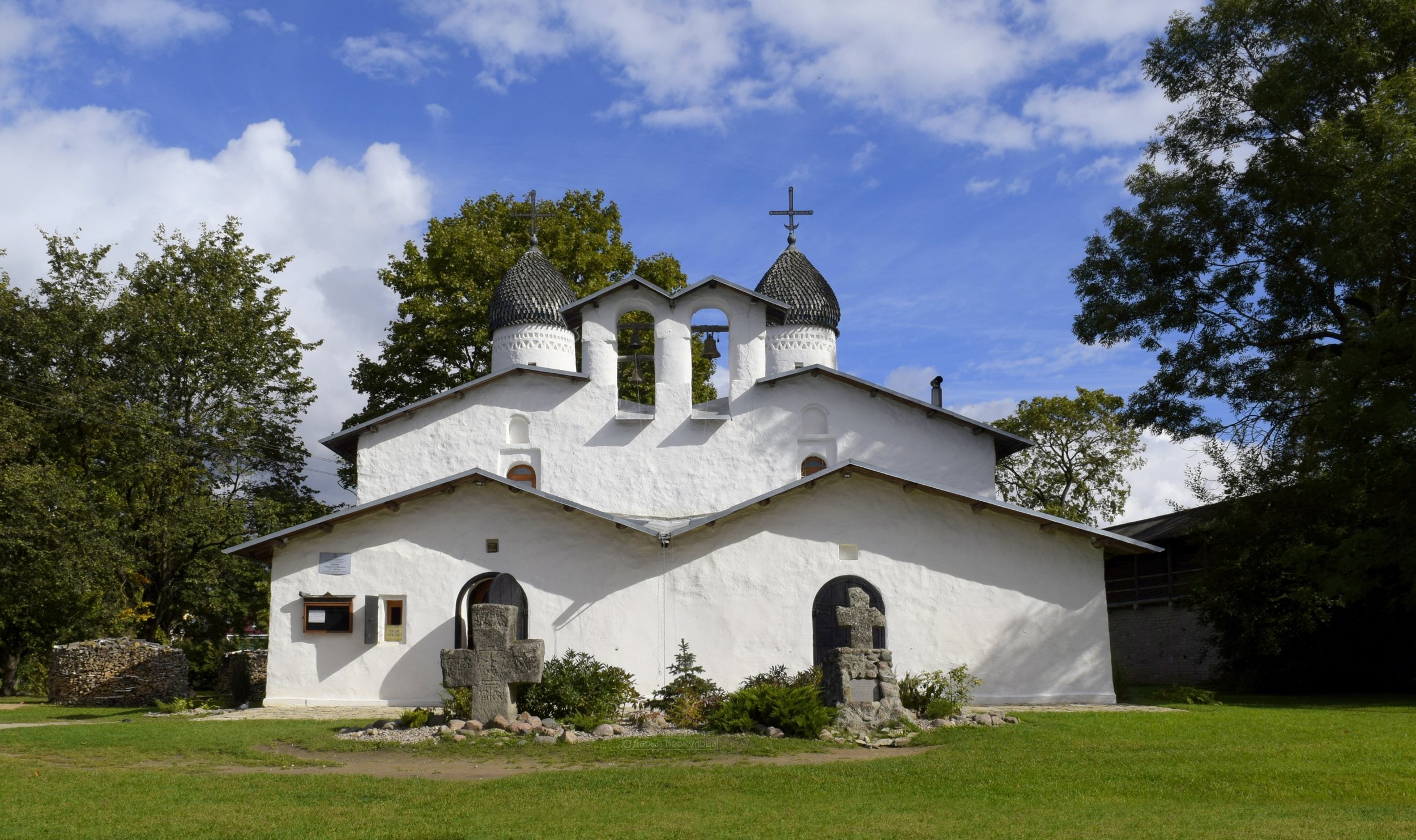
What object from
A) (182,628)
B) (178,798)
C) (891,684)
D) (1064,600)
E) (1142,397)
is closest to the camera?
(178,798)

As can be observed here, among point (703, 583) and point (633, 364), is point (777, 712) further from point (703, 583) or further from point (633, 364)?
point (633, 364)

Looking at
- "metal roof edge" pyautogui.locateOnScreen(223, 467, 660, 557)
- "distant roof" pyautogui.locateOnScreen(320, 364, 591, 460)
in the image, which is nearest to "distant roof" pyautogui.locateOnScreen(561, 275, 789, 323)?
"distant roof" pyautogui.locateOnScreen(320, 364, 591, 460)

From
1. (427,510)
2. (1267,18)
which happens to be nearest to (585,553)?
(427,510)

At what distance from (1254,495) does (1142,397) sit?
3.42 metres

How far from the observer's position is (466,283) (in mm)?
34250

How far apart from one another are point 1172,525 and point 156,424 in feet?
83.2

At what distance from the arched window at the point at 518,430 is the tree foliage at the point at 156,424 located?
377 inches

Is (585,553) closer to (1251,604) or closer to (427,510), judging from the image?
(427,510)

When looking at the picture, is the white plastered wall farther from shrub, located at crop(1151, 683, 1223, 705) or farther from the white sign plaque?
shrub, located at crop(1151, 683, 1223, 705)

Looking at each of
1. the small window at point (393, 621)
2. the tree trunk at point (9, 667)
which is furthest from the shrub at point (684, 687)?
the tree trunk at point (9, 667)

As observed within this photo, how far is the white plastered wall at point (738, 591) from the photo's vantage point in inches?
771

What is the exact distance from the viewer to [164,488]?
30.5 meters

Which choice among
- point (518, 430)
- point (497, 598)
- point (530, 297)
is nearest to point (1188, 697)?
point (497, 598)

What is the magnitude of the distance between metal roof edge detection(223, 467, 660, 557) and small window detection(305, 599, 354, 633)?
127 centimetres
